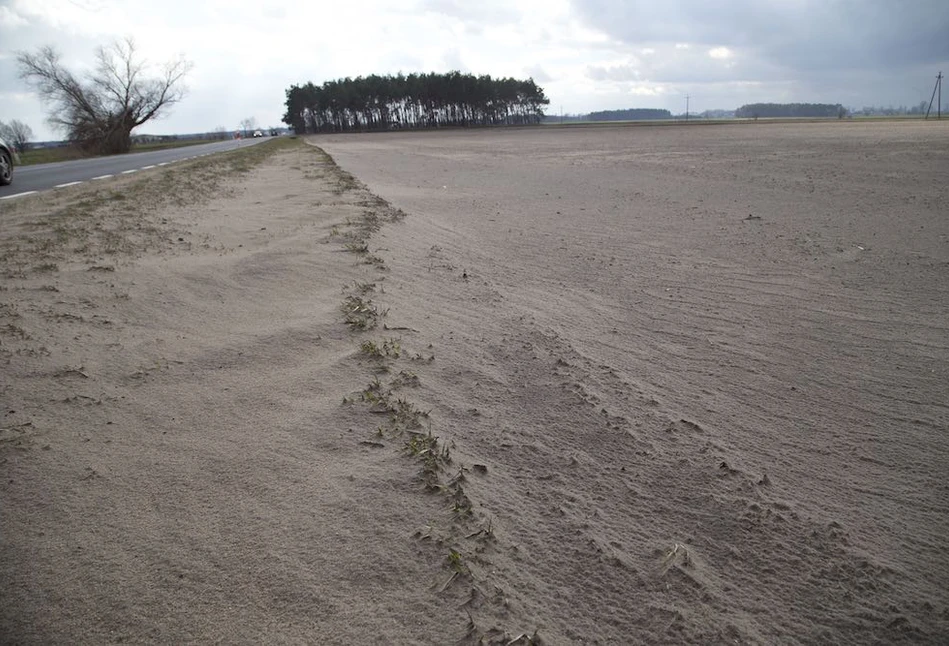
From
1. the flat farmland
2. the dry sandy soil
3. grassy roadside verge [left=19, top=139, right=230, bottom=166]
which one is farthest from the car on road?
grassy roadside verge [left=19, top=139, right=230, bottom=166]

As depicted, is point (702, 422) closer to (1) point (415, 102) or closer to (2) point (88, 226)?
(2) point (88, 226)

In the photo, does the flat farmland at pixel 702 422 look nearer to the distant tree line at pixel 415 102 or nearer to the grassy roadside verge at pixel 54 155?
the grassy roadside verge at pixel 54 155

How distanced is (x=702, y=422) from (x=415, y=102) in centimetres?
12667

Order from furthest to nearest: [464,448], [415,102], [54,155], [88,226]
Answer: [415,102] < [54,155] < [88,226] < [464,448]

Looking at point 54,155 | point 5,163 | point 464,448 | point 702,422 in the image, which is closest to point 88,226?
point 464,448

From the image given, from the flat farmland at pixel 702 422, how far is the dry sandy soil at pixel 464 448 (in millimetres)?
16

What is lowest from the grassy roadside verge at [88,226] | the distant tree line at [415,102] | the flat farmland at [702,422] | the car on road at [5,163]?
the flat farmland at [702,422]

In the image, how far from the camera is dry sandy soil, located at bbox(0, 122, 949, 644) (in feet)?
6.05

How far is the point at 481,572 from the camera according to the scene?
6.33 ft

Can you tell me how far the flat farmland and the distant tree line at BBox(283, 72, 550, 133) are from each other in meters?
118

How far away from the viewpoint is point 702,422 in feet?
9.96

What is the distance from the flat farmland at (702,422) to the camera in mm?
1925

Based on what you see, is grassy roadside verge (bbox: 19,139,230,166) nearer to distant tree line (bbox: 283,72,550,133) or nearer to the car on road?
the car on road

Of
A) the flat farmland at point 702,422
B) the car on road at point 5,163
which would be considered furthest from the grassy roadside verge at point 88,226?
the flat farmland at point 702,422
